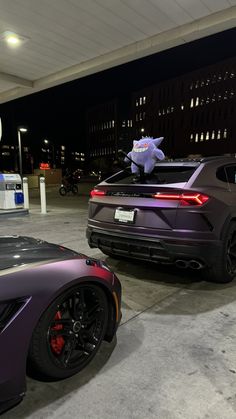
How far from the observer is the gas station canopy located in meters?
5.64

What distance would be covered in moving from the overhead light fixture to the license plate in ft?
17.8

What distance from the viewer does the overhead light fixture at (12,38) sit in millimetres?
6875

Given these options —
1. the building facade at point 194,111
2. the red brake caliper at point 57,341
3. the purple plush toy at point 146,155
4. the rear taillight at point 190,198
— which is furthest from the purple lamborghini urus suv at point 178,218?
the building facade at point 194,111

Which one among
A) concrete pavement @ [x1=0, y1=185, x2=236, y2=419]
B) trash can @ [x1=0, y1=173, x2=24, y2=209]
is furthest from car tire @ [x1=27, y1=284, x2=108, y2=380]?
trash can @ [x1=0, y1=173, x2=24, y2=209]

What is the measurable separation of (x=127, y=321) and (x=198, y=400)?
111cm

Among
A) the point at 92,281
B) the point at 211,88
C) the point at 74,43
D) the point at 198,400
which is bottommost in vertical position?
the point at 198,400

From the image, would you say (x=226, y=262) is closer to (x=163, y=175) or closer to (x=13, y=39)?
(x=163, y=175)

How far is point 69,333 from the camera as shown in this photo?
6.98ft

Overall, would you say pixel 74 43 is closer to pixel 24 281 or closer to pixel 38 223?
pixel 38 223

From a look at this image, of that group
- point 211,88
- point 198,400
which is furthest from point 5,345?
point 211,88

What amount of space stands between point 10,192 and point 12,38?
469cm

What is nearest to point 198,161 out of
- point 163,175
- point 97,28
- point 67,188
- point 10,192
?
point 163,175

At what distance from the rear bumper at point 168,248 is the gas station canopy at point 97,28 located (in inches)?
172

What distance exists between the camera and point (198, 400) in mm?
1941
